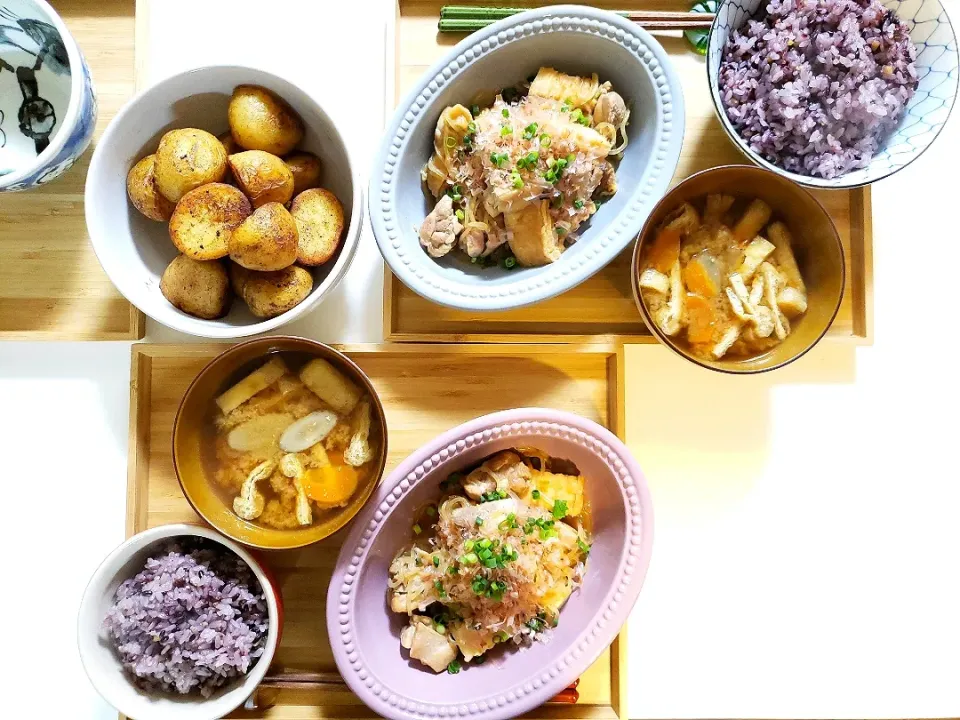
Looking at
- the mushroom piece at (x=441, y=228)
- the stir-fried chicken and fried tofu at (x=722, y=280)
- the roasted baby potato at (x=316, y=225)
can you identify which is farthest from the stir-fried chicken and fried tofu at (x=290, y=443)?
the stir-fried chicken and fried tofu at (x=722, y=280)

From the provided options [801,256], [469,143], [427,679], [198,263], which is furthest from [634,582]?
[198,263]

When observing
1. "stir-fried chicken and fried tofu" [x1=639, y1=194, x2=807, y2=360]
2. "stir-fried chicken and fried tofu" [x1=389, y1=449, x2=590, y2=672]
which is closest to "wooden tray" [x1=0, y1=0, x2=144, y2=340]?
"stir-fried chicken and fried tofu" [x1=389, y1=449, x2=590, y2=672]

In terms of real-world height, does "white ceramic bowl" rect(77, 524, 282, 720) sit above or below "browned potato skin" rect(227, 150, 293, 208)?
below

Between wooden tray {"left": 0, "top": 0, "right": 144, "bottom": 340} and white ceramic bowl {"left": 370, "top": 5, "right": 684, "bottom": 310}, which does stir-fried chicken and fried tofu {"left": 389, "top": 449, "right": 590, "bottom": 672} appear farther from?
wooden tray {"left": 0, "top": 0, "right": 144, "bottom": 340}

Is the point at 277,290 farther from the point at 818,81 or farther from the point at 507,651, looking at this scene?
the point at 818,81

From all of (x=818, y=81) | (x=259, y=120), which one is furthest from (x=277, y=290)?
(x=818, y=81)
